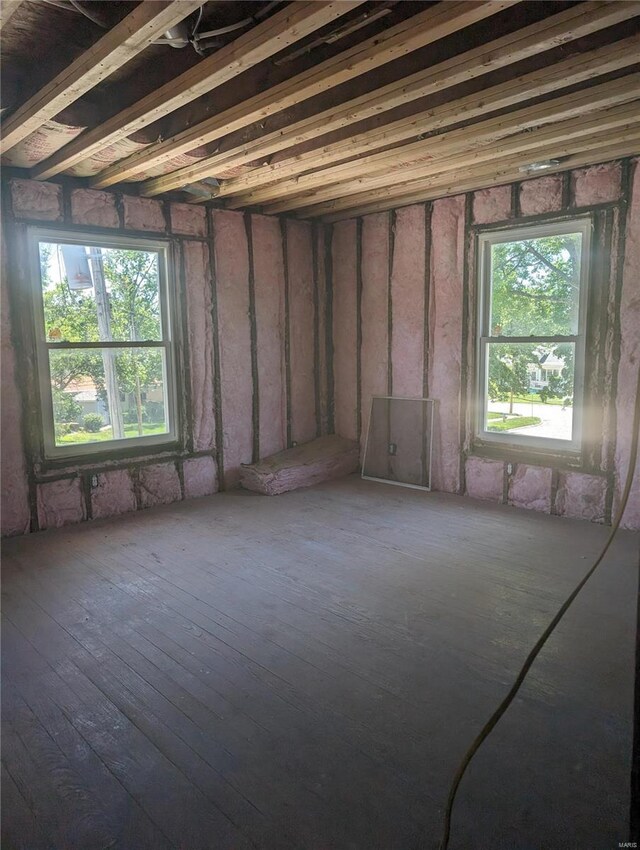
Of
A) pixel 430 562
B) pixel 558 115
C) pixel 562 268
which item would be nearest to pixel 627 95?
pixel 558 115

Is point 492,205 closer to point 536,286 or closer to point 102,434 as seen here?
point 536,286

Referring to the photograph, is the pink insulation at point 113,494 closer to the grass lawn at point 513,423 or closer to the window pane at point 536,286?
the grass lawn at point 513,423

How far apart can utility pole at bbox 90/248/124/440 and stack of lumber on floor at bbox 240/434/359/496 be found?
135 centimetres

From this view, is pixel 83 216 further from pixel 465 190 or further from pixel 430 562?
pixel 430 562

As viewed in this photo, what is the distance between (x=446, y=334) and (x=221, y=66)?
10.9ft

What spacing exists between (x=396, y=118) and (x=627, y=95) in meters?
1.17

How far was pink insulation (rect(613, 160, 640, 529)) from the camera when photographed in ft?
13.4

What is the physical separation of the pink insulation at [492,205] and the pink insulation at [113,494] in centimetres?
382

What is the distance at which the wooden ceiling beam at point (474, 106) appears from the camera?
8.21 feet

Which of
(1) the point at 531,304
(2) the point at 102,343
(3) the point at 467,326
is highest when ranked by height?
(1) the point at 531,304

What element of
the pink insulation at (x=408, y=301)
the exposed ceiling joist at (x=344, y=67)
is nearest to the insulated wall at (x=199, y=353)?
the pink insulation at (x=408, y=301)

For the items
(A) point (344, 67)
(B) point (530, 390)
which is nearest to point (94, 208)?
(A) point (344, 67)

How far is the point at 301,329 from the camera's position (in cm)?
612

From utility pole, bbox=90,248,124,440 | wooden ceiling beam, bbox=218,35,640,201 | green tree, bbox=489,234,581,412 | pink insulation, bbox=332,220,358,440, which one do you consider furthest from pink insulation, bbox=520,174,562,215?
utility pole, bbox=90,248,124,440
